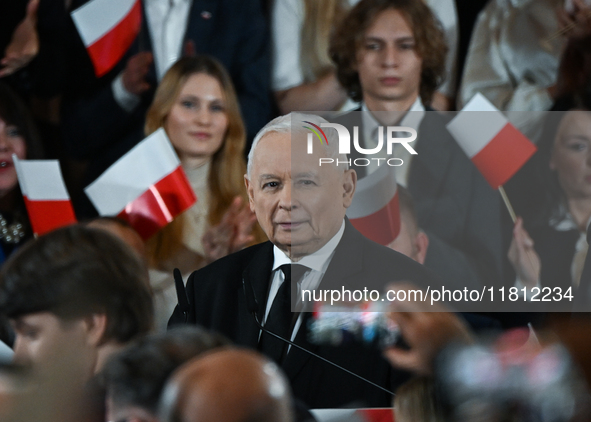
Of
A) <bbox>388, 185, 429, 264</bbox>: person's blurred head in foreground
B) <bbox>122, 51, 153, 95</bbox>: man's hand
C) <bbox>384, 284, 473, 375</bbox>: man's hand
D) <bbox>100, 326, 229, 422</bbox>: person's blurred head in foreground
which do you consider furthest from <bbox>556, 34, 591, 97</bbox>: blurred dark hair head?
<bbox>100, 326, 229, 422</bbox>: person's blurred head in foreground

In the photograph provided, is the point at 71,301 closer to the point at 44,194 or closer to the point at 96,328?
the point at 96,328

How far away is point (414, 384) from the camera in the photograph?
1.94 m

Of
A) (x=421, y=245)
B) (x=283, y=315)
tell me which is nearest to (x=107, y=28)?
(x=283, y=315)

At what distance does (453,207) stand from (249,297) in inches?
38.3

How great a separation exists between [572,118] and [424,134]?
2.03ft

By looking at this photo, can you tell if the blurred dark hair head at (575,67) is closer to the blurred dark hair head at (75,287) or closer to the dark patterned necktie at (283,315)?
the dark patterned necktie at (283,315)

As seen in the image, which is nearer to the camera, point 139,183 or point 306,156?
point 306,156

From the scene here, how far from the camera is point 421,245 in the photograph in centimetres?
316

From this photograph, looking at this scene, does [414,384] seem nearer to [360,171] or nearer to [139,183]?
[360,171]

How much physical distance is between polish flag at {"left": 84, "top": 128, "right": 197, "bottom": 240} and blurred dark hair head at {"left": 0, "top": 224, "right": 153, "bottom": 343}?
130 cm

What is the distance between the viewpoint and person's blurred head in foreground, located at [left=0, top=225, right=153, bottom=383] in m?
2.04

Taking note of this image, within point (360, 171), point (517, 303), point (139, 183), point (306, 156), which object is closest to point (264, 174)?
A: point (306, 156)

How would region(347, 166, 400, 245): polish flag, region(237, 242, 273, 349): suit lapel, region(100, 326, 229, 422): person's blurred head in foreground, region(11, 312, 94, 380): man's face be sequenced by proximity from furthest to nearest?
region(347, 166, 400, 245): polish flag → region(237, 242, 273, 349): suit lapel → region(11, 312, 94, 380): man's face → region(100, 326, 229, 422): person's blurred head in foreground

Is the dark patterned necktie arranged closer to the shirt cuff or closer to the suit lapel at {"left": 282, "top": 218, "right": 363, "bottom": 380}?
the suit lapel at {"left": 282, "top": 218, "right": 363, "bottom": 380}
